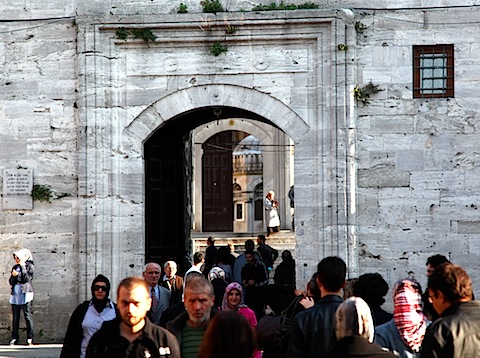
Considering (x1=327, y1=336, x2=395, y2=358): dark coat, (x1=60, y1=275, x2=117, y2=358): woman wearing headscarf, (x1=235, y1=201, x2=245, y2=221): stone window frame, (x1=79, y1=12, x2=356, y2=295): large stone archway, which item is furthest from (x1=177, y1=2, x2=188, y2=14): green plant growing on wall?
(x1=235, y1=201, x2=245, y2=221): stone window frame

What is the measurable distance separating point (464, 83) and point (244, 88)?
9.85ft

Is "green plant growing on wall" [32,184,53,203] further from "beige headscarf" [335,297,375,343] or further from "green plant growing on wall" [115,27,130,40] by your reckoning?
"beige headscarf" [335,297,375,343]

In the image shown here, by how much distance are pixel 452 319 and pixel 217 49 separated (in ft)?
33.8

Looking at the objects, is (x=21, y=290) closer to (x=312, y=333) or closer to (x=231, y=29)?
(x=231, y=29)

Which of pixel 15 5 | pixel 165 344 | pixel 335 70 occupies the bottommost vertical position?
pixel 165 344

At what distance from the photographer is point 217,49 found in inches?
638

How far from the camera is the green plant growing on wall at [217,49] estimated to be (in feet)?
53.2

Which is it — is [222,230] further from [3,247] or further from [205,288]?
[205,288]

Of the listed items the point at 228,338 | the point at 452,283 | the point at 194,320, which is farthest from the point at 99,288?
the point at 228,338

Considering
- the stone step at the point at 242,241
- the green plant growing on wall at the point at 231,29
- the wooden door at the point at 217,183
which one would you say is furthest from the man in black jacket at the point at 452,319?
the wooden door at the point at 217,183

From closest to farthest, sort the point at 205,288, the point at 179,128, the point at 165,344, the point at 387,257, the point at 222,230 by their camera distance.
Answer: the point at 165,344 → the point at 205,288 → the point at 387,257 → the point at 179,128 → the point at 222,230

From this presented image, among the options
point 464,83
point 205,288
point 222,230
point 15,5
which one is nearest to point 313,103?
point 464,83

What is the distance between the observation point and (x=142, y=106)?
641 inches

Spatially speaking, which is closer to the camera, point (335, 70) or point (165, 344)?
point (165, 344)
